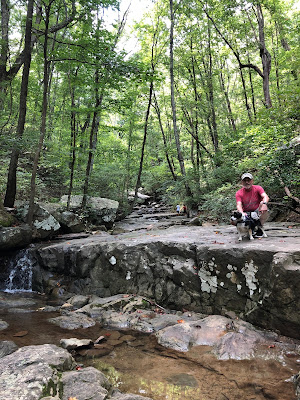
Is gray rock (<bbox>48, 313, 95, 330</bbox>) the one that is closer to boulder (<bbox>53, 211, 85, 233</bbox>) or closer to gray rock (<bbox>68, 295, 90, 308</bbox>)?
gray rock (<bbox>68, 295, 90, 308</bbox>)

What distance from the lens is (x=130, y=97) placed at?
44.6ft

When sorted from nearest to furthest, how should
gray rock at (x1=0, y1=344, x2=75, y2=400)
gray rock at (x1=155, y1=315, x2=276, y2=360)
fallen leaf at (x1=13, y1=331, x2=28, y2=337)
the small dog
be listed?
gray rock at (x1=0, y1=344, x2=75, y2=400)
gray rock at (x1=155, y1=315, x2=276, y2=360)
fallen leaf at (x1=13, y1=331, x2=28, y2=337)
the small dog

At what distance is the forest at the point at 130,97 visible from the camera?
29.2 ft

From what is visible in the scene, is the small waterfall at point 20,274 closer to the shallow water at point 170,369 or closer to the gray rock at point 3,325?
the gray rock at point 3,325

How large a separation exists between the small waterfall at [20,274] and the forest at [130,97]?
6.55 feet

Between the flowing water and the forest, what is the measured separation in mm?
5383

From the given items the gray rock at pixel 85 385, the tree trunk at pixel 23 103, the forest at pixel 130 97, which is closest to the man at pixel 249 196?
the forest at pixel 130 97

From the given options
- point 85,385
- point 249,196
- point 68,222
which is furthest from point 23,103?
point 85,385

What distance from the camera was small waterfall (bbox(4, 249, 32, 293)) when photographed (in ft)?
27.0

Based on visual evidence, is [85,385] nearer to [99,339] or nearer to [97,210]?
[99,339]

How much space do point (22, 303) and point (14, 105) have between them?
37.1 feet

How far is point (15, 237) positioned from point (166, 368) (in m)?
6.53

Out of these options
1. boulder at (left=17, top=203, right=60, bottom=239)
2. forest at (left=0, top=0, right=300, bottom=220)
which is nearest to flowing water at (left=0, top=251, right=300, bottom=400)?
boulder at (left=17, top=203, right=60, bottom=239)

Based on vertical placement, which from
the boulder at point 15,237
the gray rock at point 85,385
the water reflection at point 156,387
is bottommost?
the water reflection at point 156,387
